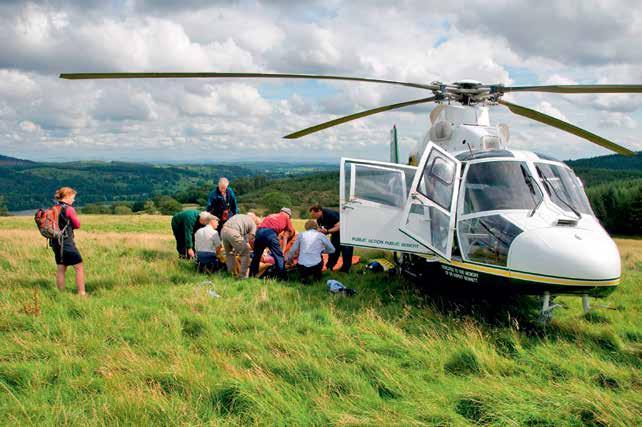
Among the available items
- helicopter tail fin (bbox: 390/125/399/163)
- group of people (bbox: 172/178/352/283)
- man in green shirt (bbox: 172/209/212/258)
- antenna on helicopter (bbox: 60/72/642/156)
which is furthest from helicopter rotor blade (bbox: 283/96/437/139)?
helicopter tail fin (bbox: 390/125/399/163)

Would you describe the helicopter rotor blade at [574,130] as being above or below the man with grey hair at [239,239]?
above

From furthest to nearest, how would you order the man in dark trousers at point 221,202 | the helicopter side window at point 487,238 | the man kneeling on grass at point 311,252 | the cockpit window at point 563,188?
the man in dark trousers at point 221,202 < the man kneeling on grass at point 311,252 < the cockpit window at point 563,188 < the helicopter side window at point 487,238

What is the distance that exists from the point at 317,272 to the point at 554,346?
14.3 feet

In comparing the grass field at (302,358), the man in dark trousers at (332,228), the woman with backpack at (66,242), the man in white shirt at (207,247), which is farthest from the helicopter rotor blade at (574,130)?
the woman with backpack at (66,242)

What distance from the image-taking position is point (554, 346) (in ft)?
16.3

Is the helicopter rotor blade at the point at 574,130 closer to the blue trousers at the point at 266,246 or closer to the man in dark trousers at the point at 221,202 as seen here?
the blue trousers at the point at 266,246

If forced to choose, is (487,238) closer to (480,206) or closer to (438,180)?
(480,206)

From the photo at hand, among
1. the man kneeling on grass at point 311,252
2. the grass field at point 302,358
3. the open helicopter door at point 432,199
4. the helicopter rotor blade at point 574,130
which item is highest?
the helicopter rotor blade at point 574,130

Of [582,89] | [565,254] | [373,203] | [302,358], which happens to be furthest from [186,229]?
[582,89]

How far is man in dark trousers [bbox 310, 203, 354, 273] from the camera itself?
9.12 m

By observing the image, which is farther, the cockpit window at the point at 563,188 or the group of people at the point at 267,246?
the group of people at the point at 267,246

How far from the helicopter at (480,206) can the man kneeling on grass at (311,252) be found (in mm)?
1349

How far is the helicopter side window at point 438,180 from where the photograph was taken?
20.3 feet

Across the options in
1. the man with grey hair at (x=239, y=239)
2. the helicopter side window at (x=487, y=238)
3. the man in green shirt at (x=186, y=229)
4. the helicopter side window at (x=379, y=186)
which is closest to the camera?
the helicopter side window at (x=487, y=238)
